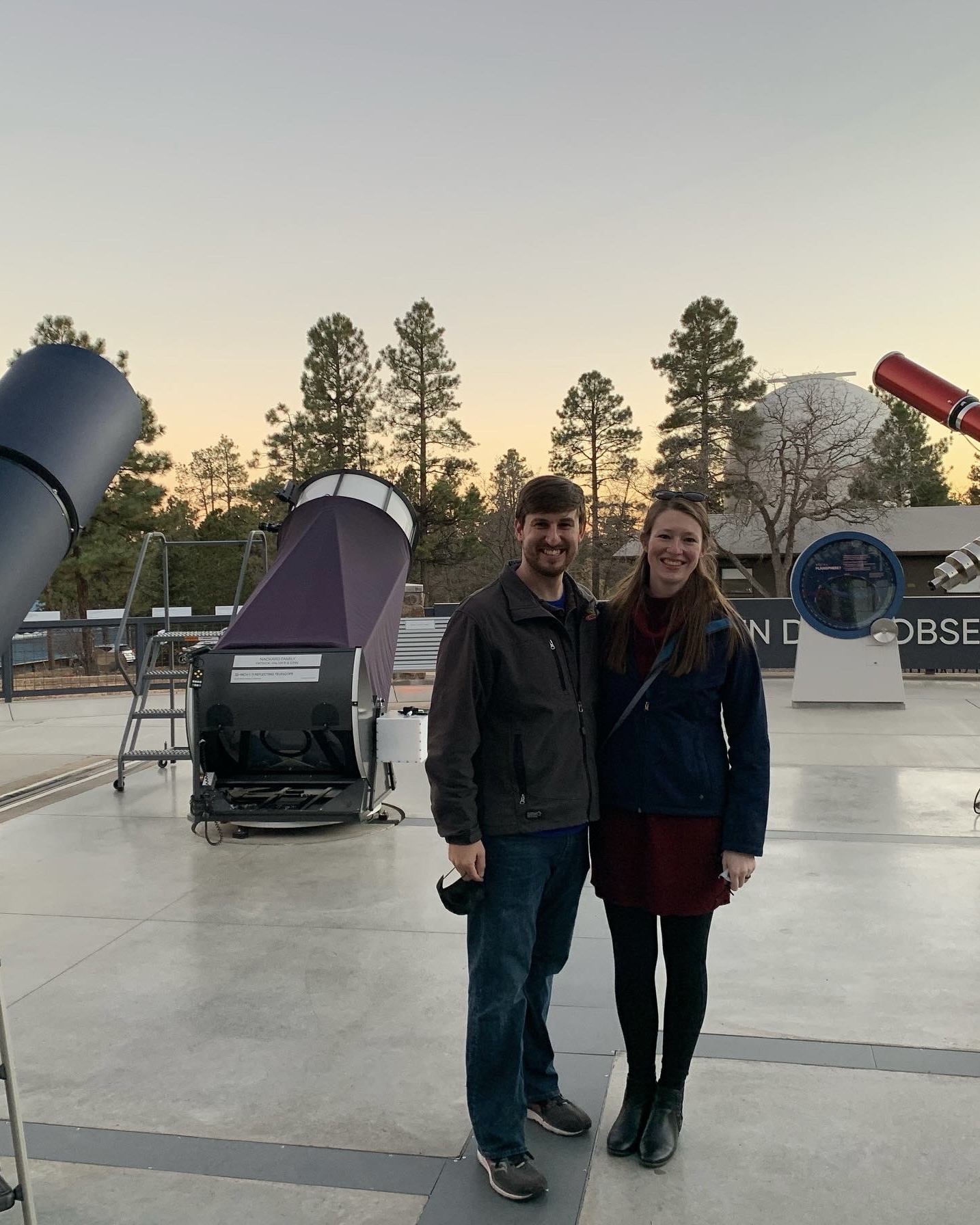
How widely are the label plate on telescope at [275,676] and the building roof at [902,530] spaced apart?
36.8 metres

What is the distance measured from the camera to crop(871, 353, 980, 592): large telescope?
362 inches

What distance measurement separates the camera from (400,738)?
6.38 meters

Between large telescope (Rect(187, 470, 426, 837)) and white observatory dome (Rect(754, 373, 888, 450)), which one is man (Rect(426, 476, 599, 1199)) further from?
white observatory dome (Rect(754, 373, 888, 450))

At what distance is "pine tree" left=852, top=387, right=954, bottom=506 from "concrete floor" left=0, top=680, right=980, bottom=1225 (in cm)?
2410

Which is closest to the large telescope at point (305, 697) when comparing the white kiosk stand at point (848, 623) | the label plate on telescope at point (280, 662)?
the label plate on telescope at point (280, 662)

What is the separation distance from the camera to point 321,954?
4.46 m

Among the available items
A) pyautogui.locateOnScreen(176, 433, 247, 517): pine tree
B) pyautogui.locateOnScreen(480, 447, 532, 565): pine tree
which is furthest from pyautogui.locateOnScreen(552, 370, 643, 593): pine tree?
pyautogui.locateOnScreen(176, 433, 247, 517): pine tree

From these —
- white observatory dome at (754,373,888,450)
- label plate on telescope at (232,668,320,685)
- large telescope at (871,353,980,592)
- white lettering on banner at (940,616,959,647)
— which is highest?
white observatory dome at (754,373,888,450)

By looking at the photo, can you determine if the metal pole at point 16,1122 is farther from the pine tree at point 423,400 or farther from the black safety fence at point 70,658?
the pine tree at point 423,400

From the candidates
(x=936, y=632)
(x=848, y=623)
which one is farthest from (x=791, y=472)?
(x=848, y=623)

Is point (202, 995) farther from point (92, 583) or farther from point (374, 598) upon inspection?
point (92, 583)

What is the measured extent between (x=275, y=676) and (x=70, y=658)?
15.2 m

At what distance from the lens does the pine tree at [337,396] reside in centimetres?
4797

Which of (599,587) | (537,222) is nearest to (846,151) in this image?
(537,222)
